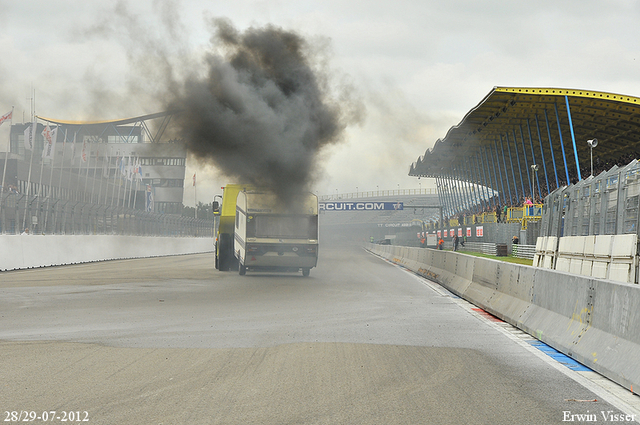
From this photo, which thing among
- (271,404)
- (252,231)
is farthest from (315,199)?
(271,404)

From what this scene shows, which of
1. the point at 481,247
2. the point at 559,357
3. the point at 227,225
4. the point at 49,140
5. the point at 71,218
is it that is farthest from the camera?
the point at 481,247

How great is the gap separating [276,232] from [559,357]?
14210 millimetres

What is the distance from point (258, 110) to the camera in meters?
24.2

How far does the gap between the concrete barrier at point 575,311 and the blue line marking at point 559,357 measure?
59mm

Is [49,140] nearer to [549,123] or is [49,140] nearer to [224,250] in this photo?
[224,250]

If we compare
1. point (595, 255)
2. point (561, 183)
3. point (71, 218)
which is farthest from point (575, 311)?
point (561, 183)

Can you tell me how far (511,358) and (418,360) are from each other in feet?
3.44

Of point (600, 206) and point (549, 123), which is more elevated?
point (549, 123)

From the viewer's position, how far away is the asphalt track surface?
4922mm

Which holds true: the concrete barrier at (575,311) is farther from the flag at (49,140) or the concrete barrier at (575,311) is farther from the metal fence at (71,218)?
the flag at (49,140)

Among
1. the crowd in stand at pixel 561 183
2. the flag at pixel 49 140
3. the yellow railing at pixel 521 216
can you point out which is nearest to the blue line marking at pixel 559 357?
the yellow railing at pixel 521 216

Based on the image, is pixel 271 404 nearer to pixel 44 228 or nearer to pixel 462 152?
pixel 44 228

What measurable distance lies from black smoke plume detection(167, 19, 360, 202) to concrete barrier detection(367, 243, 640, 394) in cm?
1181

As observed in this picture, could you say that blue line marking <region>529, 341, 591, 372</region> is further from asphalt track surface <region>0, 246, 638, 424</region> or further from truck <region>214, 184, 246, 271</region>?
truck <region>214, 184, 246, 271</region>
